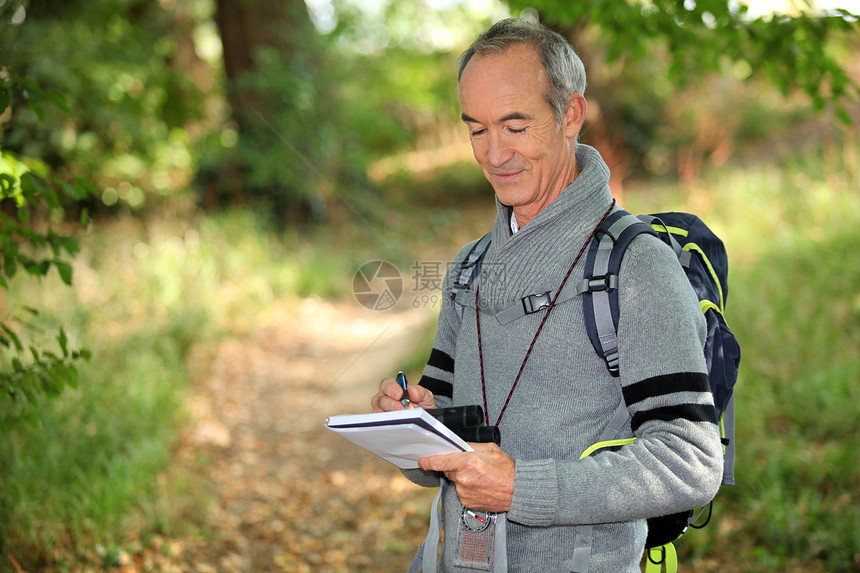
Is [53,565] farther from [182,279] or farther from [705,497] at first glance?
[182,279]

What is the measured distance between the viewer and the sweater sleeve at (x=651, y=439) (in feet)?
4.51

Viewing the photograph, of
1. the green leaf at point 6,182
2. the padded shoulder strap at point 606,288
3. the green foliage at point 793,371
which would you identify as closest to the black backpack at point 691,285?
the padded shoulder strap at point 606,288

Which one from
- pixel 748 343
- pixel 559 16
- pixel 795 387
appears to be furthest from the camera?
pixel 748 343

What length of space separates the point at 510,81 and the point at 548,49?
117mm

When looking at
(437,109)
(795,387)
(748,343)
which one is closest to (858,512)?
(795,387)

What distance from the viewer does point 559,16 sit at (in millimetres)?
3832

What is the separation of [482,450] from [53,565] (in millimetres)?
2975

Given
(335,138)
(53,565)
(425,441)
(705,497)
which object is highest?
(335,138)

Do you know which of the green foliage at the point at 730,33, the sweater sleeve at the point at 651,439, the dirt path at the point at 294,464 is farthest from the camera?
the dirt path at the point at 294,464

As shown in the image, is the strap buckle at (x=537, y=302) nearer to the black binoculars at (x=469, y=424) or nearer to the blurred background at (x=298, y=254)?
the black binoculars at (x=469, y=424)

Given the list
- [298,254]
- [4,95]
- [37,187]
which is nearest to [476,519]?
Result: [37,187]

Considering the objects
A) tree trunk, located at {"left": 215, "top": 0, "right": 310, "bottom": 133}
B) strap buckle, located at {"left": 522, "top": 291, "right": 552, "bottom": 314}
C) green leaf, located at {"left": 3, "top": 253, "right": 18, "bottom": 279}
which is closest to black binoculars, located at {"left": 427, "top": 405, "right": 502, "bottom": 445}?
strap buckle, located at {"left": 522, "top": 291, "right": 552, "bottom": 314}

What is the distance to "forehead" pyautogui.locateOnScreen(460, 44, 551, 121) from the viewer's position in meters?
1.60

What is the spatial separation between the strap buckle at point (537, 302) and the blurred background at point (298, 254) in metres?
1.69
